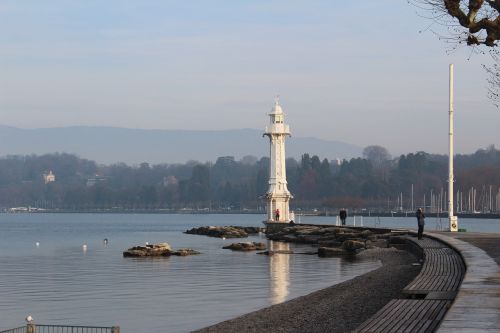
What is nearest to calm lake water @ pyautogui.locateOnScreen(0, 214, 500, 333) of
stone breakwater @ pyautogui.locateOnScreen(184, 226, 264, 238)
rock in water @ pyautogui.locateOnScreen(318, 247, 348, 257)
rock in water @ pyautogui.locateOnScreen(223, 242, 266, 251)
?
rock in water @ pyautogui.locateOnScreen(318, 247, 348, 257)

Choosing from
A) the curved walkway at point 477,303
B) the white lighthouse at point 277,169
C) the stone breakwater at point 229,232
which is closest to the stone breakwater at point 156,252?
the white lighthouse at point 277,169

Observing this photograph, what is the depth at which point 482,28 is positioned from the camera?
23562mm

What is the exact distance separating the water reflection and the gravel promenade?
188 centimetres

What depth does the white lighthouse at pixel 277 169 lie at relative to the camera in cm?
8812

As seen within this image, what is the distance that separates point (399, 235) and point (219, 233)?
45.4 metres

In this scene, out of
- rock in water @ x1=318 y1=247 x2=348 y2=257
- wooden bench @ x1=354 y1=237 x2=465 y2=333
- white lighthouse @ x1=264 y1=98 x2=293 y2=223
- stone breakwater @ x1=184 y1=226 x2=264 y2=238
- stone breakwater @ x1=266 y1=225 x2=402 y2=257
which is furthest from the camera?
stone breakwater @ x1=184 y1=226 x2=264 y2=238

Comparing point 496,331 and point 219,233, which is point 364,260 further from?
point 219,233

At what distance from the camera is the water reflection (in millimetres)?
34594

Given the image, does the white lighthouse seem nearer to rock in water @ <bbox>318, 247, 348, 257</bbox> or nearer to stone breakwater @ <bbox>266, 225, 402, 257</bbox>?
stone breakwater @ <bbox>266, 225, 402, 257</bbox>

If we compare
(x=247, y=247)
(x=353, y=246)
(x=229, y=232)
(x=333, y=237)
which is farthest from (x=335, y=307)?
(x=229, y=232)

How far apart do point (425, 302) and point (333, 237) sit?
50.6 m

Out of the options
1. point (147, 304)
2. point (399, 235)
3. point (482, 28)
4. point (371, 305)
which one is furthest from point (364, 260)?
point (482, 28)

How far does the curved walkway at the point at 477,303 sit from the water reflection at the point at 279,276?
305 inches

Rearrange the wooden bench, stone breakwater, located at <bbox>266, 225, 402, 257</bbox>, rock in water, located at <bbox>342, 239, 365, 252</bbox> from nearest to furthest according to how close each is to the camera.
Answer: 1. the wooden bench
2. rock in water, located at <bbox>342, 239, 365, 252</bbox>
3. stone breakwater, located at <bbox>266, 225, 402, 257</bbox>
